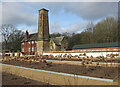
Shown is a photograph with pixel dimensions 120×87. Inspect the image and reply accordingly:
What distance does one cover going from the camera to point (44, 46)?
3662 centimetres

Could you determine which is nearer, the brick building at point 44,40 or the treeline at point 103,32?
the treeline at point 103,32

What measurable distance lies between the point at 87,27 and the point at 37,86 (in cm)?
3858

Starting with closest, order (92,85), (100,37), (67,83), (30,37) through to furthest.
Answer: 1. (92,85)
2. (67,83)
3. (100,37)
4. (30,37)

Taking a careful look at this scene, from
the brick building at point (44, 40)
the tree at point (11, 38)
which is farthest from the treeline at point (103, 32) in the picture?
the tree at point (11, 38)

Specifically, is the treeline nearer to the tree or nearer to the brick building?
the brick building

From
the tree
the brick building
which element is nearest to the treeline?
the brick building

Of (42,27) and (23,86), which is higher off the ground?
(42,27)

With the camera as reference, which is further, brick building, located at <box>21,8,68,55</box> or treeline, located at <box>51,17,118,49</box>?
brick building, located at <box>21,8,68,55</box>

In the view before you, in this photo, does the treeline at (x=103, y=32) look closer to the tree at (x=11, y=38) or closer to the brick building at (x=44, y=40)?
the brick building at (x=44, y=40)

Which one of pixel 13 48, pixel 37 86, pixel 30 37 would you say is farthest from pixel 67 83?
pixel 13 48

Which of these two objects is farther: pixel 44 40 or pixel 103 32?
pixel 44 40

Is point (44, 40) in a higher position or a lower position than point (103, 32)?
lower

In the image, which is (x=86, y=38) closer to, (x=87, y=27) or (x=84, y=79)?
(x=87, y=27)

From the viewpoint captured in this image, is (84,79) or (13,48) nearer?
(84,79)
